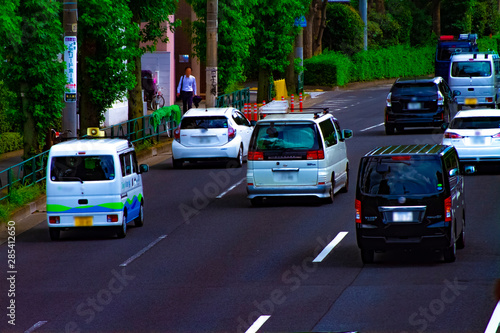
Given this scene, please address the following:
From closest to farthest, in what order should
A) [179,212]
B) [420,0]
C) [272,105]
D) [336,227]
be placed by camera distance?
1. [336,227]
2. [179,212]
3. [272,105]
4. [420,0]

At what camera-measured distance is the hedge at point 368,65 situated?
60.4 m

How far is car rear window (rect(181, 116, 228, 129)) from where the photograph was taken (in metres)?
27.8

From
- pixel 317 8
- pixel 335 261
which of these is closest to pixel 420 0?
pixel 317 8

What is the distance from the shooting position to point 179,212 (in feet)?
70.9

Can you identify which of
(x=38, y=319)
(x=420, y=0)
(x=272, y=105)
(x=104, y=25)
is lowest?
(x=38, y=319)

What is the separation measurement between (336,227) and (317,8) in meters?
45.0

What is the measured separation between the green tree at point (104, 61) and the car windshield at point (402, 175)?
13.0m

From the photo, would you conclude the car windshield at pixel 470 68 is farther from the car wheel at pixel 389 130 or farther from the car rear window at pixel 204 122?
the car rear window at pixel 204 122

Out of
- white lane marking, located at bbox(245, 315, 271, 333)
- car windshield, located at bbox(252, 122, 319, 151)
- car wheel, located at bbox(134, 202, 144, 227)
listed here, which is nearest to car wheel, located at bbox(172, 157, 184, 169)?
car windshield, located at bbox(252, 122, 319, 151)

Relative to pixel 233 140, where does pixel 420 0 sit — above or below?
above

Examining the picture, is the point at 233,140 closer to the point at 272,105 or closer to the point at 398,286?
the point at 272,105

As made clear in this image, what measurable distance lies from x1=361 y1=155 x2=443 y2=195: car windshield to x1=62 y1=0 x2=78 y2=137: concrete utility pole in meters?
9.10

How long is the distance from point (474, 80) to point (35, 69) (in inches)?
826

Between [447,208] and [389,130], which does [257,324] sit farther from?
[389,130]
